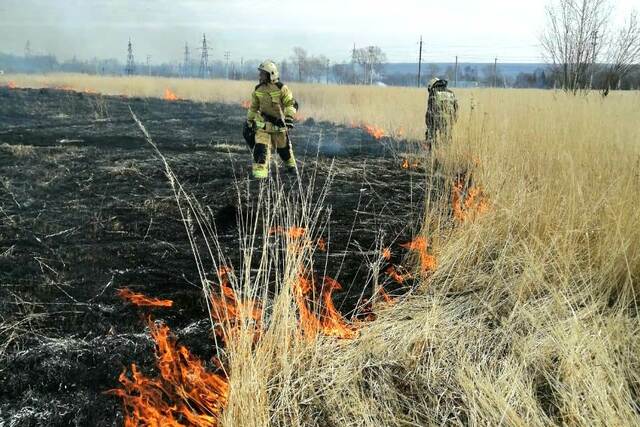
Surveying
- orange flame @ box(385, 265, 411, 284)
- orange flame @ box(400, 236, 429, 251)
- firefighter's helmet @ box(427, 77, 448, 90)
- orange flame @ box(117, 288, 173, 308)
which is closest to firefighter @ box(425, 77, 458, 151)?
firefighter's helmet @ box(427, 77, 448, 90)

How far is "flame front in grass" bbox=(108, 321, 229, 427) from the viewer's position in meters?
2.08

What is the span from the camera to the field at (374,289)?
2.09 meters

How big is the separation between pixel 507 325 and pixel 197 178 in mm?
4851

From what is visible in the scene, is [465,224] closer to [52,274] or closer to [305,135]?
[52,274]

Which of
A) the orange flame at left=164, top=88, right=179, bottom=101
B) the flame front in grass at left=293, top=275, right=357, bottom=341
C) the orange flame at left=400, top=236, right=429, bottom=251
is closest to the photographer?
the flame front in grass at left=293, top=275, right=357, bottom=341

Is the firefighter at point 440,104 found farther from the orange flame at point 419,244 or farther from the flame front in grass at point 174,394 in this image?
the flame front in grass at point 174,394

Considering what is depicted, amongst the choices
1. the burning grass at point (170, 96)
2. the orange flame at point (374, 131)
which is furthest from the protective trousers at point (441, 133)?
the burning grass at point (170, 96)

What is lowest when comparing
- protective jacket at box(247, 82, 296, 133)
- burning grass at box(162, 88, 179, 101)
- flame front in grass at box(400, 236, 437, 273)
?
flame front in grass at box(400, 236, 437, 273)

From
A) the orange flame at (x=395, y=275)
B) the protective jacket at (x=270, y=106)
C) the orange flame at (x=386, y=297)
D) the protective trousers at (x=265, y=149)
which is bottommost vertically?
the orange flame at (x=386, y=297)

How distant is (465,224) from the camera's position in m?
3.66

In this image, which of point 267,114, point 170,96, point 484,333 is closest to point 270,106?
point 267,114

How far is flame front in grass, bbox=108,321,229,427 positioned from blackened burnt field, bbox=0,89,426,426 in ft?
0.23

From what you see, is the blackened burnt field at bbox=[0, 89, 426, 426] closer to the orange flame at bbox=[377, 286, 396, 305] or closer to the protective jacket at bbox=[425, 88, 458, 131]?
the orange flame at bbox=[377, 286, 396, 305]

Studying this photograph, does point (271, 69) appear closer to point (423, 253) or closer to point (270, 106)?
point (270, 106)
